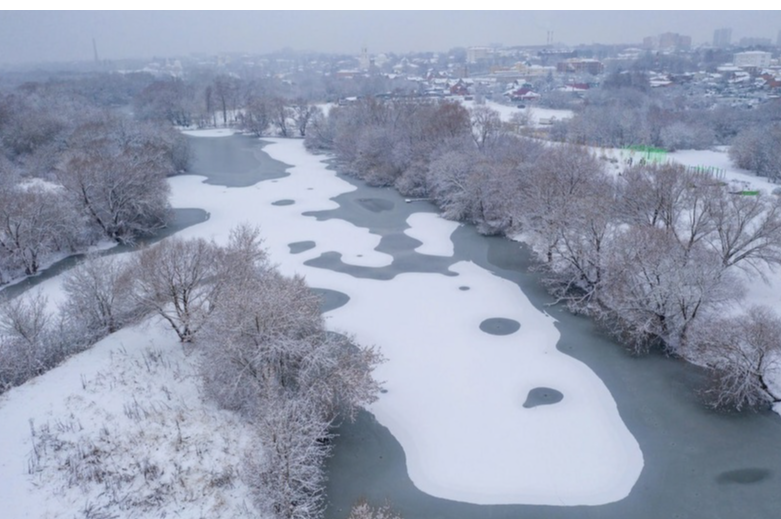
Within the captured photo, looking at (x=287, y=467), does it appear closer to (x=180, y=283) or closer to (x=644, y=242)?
Result: (x=180, y=283)

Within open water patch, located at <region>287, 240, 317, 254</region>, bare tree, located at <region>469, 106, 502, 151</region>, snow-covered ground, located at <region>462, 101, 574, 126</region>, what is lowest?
open water patch, located at <region>287, 240, 317, 254</region>

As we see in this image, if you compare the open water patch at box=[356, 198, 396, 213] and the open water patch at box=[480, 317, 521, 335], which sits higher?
the open water patch at box=[356, 198, 396, 213]

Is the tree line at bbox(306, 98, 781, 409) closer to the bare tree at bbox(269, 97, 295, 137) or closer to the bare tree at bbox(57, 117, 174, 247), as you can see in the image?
the bare tree at bbox(57, 117, 174, 247)

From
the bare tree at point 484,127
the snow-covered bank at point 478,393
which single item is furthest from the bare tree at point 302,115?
the snow-covered bank at point 478,393

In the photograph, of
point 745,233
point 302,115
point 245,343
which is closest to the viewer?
point 245,343

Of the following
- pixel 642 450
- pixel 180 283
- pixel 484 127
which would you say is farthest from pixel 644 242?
pixel 484 127

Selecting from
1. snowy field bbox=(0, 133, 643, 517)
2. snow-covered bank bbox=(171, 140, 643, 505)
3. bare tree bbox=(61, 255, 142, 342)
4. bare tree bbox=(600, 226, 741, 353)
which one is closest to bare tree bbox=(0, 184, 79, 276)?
snowy field bbox=(0, 133, 643, 517)

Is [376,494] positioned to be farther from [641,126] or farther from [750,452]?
[641,126]
